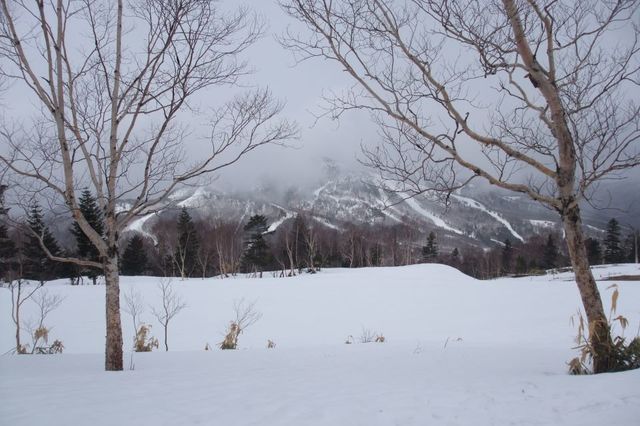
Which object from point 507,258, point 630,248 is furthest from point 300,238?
point 630,248

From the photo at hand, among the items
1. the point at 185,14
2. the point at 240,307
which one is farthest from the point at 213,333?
the point at 185,14

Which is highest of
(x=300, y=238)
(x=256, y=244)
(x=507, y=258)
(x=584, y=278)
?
(x=300, y=238)

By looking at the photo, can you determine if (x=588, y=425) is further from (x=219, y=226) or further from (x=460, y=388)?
(x=219, y=226)

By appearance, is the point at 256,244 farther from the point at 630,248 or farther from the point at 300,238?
the point at 630,248

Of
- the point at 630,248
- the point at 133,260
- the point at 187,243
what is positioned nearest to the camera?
the point at 187,243

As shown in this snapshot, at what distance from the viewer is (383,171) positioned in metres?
5.16

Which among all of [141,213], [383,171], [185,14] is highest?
[185,14]

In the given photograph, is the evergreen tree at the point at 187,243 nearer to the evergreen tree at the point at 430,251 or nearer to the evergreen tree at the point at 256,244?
the evergreen tree at the point at 256,244

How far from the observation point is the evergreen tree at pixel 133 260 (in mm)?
41344

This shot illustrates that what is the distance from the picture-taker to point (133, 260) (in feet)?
136

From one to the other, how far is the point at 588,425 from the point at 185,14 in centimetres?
656

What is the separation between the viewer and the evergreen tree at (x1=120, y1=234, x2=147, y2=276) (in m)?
41.3

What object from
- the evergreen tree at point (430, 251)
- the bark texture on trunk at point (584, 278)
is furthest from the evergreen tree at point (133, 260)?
the bark texture on trunk at point (584, 278)

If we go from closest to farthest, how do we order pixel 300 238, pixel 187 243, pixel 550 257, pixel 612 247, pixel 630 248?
pixel 187 243 → pixel 300 238 → pixel 612 247 → pixel 550 257 → pixel 630 248
